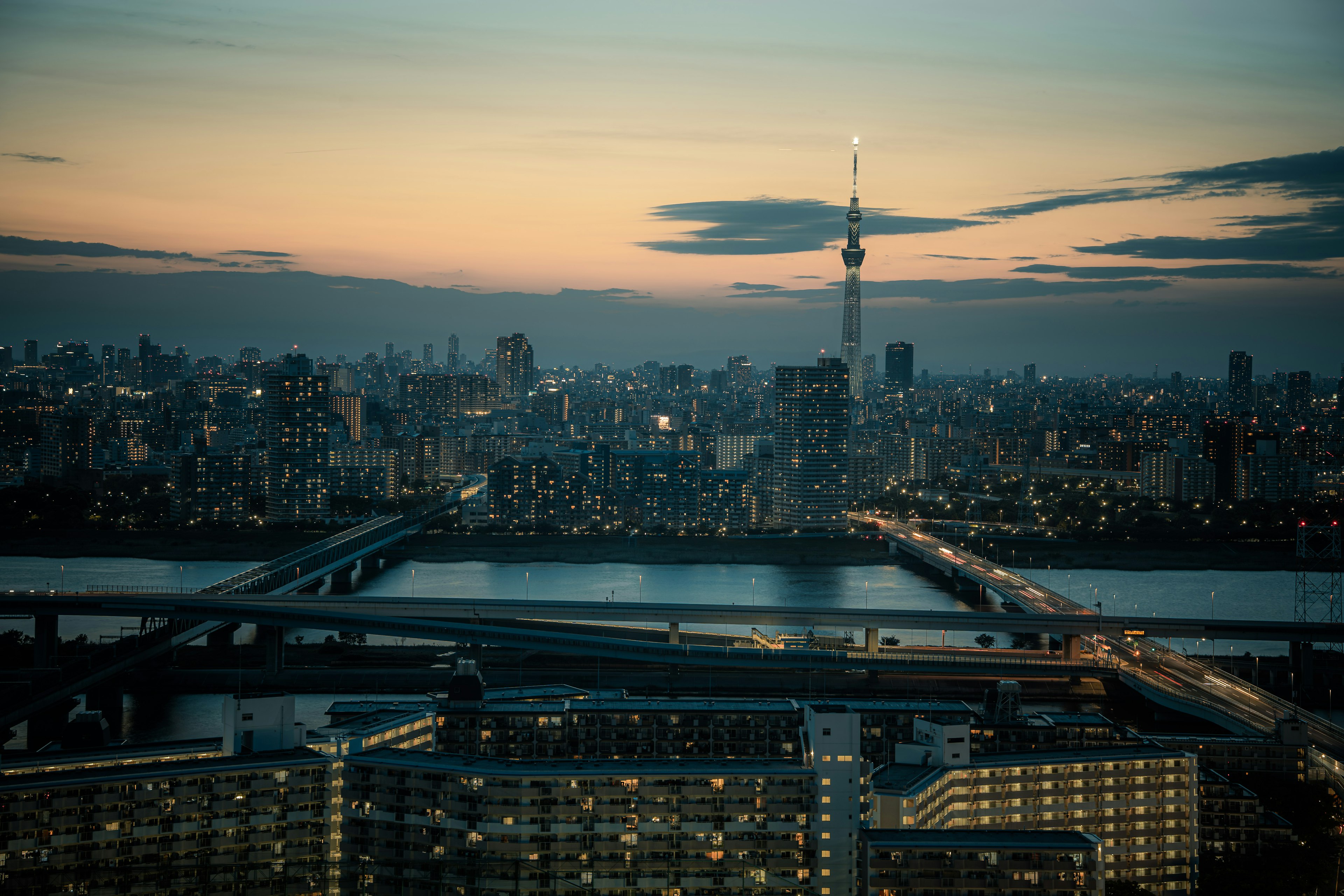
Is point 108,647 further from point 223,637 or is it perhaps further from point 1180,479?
Answer: point 1180,479

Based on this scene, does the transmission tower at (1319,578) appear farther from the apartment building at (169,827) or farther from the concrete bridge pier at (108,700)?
the concrete bridge pier at (108,700)

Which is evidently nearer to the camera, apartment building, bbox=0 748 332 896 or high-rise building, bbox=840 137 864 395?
apartment building, bbox=0 748 332 896

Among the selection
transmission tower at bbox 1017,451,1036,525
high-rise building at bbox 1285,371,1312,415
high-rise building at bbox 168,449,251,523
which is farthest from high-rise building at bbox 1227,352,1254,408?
high-rise building at bbox 168,449,251,523

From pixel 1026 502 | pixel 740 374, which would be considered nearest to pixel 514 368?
pixel 740 374

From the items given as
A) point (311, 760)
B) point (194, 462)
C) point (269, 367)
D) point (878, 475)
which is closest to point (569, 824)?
point (311, 760)

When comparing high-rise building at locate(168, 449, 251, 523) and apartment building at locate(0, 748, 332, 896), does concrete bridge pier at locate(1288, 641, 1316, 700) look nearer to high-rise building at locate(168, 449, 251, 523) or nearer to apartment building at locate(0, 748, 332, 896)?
apartment building at locate(0, 748, 332, 896)

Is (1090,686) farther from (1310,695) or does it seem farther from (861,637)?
(861,637)
